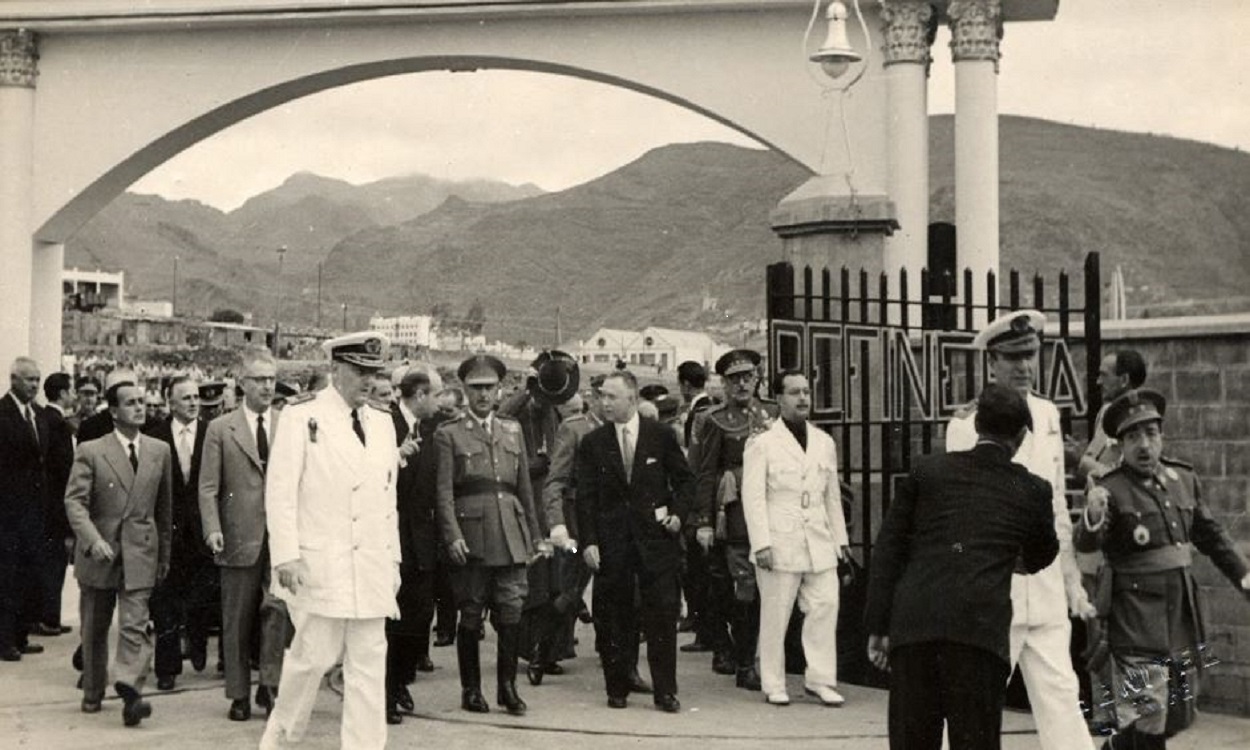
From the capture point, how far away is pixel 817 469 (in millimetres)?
8945

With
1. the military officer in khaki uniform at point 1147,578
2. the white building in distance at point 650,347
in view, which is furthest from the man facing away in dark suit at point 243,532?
the white building in distance at point 650,347

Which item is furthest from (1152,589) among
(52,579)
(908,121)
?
(908,121)

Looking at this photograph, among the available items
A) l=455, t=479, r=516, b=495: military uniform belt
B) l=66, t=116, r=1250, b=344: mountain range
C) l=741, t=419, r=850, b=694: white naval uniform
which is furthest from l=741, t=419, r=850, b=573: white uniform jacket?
l=66, t=116, r=1250, b=344: mountain range

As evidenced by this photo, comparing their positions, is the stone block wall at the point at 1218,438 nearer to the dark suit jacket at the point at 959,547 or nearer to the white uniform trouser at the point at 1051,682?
the white uniform trouser at the point at 1051,682

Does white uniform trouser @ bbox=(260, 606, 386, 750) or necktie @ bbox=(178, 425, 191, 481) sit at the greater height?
necktie @ bbox=(178, 425, 191, 481)

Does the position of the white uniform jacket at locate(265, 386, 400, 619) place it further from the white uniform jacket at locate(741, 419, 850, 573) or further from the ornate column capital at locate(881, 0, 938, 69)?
the ornate column capital at locate(881, 0, 938, 69)

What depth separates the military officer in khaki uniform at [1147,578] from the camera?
6.23 meters

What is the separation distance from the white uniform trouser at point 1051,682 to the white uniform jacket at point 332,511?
2547 mm

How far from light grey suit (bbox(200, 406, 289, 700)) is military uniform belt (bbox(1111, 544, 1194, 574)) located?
13.7ft

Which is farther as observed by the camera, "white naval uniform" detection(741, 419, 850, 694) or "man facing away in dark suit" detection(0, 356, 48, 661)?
"man facing away in dark suit" detection(0, 356, 48, 661)

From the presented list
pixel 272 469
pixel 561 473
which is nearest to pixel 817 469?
pixel 561 473

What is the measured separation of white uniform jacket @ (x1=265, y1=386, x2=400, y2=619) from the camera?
6.68 meters

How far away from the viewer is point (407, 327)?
62.3 meters

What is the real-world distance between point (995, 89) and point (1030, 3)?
899 mm
